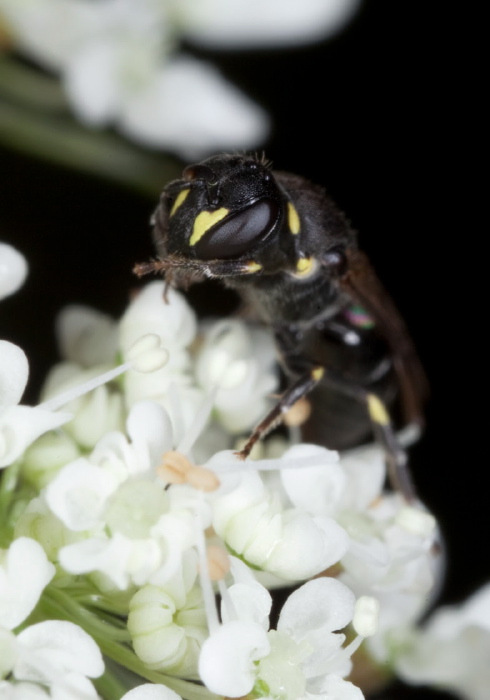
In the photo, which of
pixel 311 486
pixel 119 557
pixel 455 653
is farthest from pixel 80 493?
pixel 455 653

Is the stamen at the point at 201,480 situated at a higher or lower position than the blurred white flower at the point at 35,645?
higher

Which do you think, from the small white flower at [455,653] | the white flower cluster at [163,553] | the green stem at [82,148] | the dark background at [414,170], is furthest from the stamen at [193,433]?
the dark background at [414,170]

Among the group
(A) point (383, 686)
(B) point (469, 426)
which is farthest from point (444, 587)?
(A) point (383, 686)

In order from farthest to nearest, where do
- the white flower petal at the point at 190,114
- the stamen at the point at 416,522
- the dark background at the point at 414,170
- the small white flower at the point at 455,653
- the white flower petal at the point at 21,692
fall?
the dark background at the point at 414,170
the white flower petal at the point at 190,114
the small white flower at the point at 455,653
the stamen at the point at 416,522
the white flower petal at the point at 21,692

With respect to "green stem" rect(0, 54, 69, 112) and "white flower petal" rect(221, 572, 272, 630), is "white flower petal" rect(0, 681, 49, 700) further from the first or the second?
"green stem" rect(0, 54, 69, 112)

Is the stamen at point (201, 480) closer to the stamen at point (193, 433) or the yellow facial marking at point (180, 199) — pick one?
the stamen at point (193, 433)

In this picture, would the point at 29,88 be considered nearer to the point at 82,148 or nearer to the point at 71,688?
the point at 82,148

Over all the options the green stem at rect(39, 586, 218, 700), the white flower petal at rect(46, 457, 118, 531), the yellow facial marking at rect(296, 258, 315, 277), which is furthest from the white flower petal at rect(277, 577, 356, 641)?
the yellow facial marking at rect(296, 258, 315, 277)
